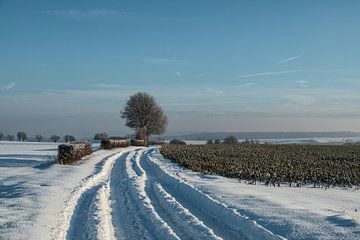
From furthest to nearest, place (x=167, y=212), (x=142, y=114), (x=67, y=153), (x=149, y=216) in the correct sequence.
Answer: (x=142, y=114), (x=67, y=153), (x=167, y=212), (x=149, y=216)

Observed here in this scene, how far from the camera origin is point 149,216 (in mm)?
11609

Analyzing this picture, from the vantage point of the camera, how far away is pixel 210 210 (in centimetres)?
1268

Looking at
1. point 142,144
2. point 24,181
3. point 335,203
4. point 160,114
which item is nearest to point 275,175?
point 335,203

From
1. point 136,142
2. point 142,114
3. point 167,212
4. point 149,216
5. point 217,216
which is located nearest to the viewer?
point 149,216

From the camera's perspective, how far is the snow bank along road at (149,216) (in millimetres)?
9750

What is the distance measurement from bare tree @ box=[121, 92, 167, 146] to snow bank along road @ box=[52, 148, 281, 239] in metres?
72.4

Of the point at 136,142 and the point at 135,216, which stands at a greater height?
the point at 136,142

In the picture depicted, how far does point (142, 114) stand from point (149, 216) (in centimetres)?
7869

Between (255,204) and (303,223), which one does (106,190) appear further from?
(303,223)

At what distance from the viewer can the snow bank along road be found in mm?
9750

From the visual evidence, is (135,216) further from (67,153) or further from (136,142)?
(136,142)

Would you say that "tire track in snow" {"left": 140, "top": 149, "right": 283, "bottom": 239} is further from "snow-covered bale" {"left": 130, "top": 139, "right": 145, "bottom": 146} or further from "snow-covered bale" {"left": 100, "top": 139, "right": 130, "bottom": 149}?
"snow-covered bale" {"left": 130, "top": 139, "right": 145, "bottom": 146}

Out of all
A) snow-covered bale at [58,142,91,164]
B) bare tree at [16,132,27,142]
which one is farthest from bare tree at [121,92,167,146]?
snow-covered bale at [58,142,91,164]

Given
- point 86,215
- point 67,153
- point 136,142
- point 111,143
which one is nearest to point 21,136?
point 136,142
